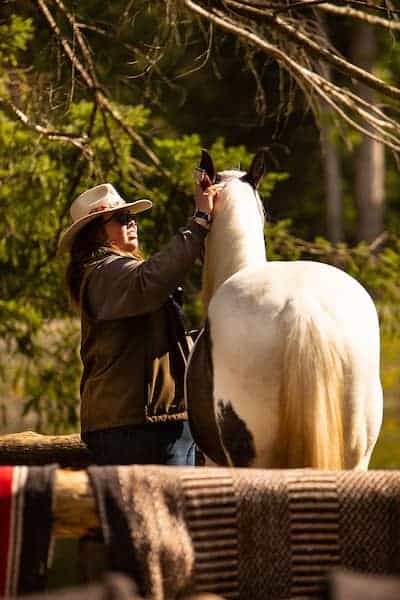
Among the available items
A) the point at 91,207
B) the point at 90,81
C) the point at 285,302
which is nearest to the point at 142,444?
the point at 285,302

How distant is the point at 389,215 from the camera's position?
34469 mm

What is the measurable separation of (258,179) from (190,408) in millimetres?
1011

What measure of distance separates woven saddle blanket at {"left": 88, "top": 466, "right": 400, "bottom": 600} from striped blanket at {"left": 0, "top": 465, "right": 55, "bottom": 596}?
0.17 m

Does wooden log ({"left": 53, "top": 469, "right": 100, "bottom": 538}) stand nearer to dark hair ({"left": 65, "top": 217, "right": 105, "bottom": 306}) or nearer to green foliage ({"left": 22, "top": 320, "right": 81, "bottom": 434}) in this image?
dark hair ({"left": 65, "top": 217, "right": 105, "bottom": 306})

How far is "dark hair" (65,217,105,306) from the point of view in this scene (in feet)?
14.6

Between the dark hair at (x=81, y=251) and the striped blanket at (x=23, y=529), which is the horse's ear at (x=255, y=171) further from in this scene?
the striped blanket at (x=23, y=529)

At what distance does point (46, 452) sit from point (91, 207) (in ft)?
5.32

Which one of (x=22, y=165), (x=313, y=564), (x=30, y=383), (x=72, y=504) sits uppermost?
(x=22, y=165)

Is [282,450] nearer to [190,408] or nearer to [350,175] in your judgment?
[190,408]

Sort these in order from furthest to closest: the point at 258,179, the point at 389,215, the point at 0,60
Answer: the point at 389,215
the point at 0,60
the point at 258,179

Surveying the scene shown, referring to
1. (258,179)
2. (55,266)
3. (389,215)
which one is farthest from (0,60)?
(389,215)

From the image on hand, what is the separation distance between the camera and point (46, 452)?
5.70 m

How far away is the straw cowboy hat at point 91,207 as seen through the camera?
4488 millimetres

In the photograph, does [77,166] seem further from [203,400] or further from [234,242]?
[203,400]
